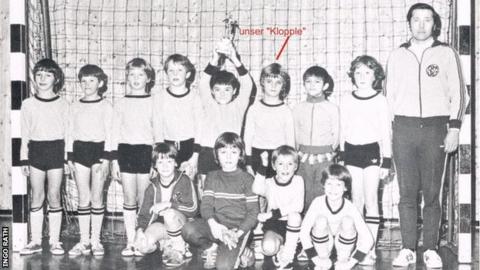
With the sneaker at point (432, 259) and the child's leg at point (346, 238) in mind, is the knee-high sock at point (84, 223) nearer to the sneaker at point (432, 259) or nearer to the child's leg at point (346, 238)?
the child's leg at point (346, 238)

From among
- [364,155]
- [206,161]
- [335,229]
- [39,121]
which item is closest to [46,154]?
[39,121]

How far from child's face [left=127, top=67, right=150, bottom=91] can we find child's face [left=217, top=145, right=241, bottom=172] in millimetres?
670

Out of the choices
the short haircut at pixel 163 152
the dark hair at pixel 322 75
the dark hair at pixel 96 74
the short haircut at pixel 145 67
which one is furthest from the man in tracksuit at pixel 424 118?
the dark hair at pixel 96 74

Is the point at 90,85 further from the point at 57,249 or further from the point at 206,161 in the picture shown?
the point at 57,249

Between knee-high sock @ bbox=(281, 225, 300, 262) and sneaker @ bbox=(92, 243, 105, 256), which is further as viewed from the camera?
sneaker @ bbox=(92, 243, 105, 256)

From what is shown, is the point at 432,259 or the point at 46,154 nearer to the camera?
the point at 432,259

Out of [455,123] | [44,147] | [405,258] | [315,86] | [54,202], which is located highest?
[315,86]

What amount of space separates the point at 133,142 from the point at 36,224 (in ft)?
2.62

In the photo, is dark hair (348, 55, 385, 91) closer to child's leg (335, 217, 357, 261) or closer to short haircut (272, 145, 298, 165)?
short haircut (272, 145, 298, 165)

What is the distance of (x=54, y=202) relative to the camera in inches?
136

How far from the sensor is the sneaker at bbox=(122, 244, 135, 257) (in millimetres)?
3348

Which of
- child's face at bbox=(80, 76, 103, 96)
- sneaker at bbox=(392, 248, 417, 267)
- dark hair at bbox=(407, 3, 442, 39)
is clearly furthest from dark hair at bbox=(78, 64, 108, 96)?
sneaker at bbox=(392, 248, 417, 267)

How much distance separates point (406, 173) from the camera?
3.19 meters

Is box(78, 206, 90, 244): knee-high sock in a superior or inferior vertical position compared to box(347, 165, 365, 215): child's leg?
inferior
